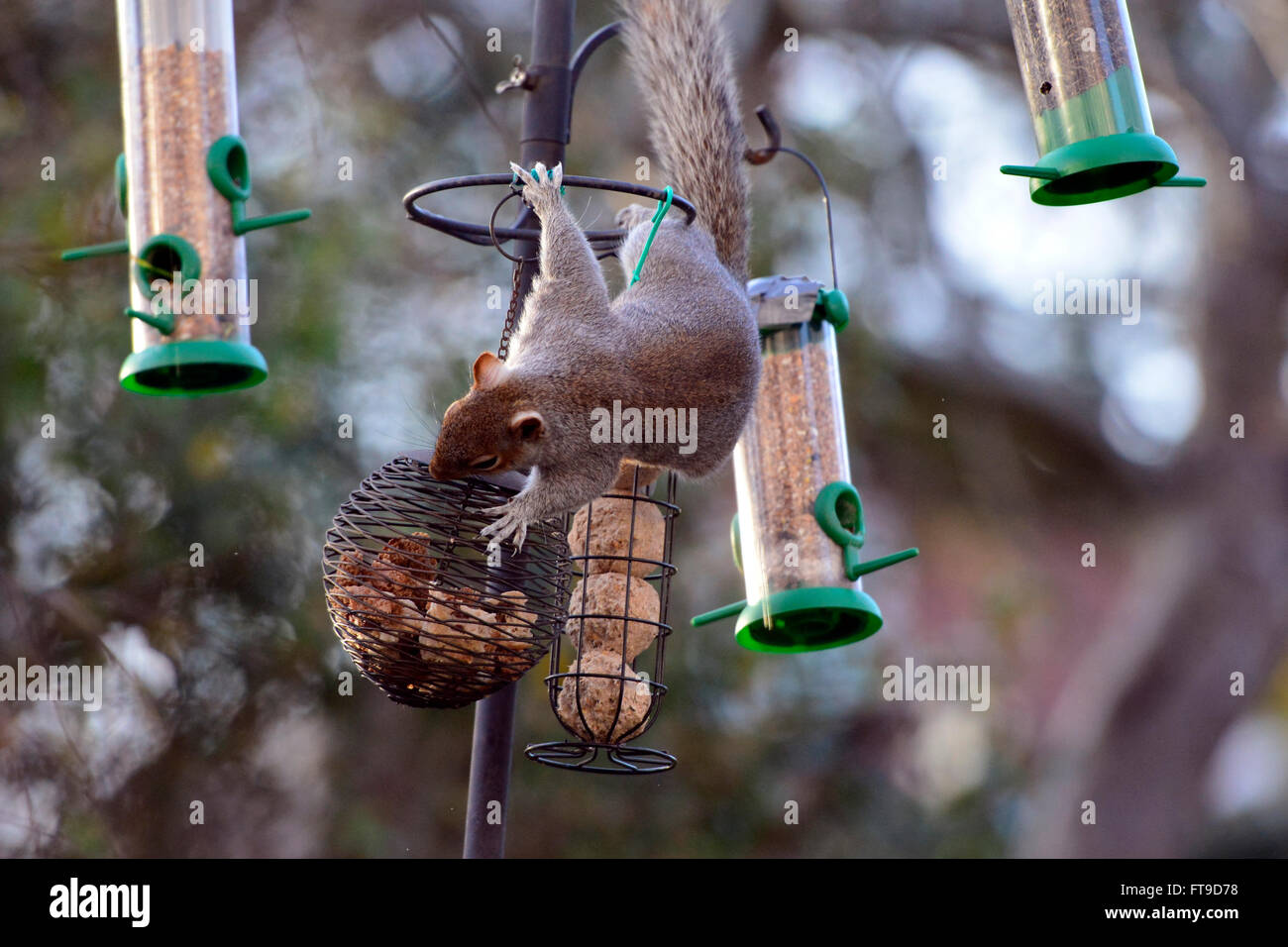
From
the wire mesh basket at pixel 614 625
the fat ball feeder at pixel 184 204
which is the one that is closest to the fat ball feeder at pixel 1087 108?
the wire mesh basket at pixel 614 625

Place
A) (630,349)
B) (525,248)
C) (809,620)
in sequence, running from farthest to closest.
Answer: (809,620) → (525,248) → (630,349)

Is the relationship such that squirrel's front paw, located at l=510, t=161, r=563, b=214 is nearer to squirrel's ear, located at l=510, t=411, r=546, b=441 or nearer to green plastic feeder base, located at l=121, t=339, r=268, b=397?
squirrel's ear, located at l=510, t=411, r=546, b=441

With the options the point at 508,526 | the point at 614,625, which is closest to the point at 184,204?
the point at 508,526

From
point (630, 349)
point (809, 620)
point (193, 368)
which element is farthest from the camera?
point (809, 620)

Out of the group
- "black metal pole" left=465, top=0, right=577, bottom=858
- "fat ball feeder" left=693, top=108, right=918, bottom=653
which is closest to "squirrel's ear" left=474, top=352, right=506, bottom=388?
"black metal pole" left=465, top=0, right=577, bottom=858

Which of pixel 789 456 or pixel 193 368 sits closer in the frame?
pixel 193 368

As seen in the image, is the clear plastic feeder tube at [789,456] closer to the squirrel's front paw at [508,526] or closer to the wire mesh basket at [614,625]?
the wire mesh basket at [614,625]

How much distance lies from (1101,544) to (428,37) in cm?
474

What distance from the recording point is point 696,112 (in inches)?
124

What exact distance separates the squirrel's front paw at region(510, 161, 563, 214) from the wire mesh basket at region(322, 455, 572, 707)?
0.51 metres

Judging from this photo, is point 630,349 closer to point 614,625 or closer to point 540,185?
point 540,185

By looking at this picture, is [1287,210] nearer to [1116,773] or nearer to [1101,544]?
[1101,544]

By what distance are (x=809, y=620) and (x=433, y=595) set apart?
3.45 feet

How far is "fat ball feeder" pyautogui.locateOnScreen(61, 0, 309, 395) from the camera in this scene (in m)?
3.02
